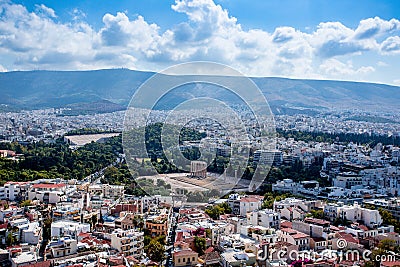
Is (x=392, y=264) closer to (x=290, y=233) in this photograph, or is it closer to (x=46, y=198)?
(x=290, y=233)

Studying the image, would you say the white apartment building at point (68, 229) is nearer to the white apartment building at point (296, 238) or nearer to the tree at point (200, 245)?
the tree at point (200, 245)

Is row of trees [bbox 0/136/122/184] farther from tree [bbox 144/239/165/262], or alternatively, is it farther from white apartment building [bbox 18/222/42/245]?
tree [bbox 144/239/165/262]

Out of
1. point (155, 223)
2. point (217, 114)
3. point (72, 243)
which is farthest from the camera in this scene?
point (217, 114)

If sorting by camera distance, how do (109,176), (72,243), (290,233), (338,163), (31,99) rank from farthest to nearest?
(31,99) < (338,163) < (109,176) < (290,233) < (72,243)

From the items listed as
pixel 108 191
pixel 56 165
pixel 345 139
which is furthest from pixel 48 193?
pixel 345 139

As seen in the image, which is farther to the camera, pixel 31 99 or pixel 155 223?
pixel 31 99

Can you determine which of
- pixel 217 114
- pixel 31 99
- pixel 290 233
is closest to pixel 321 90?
pixel 31 99

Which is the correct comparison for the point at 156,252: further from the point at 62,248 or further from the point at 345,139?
the point at 345,139

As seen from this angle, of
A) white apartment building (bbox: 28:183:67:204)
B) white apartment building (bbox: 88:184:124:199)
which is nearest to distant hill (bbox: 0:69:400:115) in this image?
white apartment building (bbox: 88:184:124:199)
